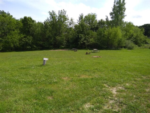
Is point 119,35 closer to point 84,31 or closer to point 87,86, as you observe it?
point 84,31

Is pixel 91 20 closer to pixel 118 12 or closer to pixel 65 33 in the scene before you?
pixel 118 12

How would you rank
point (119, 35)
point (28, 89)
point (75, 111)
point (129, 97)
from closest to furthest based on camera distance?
point (75, 111) → point (129, 97) → point (28, 89) → point (119, 35)

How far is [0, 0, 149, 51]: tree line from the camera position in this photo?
29.3m

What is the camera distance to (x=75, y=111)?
314 centimetres

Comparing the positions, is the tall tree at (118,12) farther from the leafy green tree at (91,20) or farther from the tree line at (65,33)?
the leafy green tree at (91,20)

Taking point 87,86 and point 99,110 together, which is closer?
point 99,110

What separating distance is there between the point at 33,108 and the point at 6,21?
33.5 meters

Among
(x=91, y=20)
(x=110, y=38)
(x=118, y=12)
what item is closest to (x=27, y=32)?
(x=91, y=20)

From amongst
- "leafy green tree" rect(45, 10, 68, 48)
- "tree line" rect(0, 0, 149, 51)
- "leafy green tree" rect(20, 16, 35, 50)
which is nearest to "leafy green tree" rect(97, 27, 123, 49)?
"tree line" rect(0, 0, 149, 51)

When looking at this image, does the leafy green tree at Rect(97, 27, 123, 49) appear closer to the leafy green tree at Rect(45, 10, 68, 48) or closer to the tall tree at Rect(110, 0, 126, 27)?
the tall tree at Rect(110, 0, 126, 27)

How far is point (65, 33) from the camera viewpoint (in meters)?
36.7

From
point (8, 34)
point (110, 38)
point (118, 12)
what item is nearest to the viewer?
point (110, 38)

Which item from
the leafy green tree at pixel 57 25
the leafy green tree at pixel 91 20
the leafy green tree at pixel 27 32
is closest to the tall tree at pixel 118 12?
the leafy green tree at pixel 91 20

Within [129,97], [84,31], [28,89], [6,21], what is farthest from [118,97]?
[6,21]
